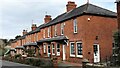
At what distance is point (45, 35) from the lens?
4791cm

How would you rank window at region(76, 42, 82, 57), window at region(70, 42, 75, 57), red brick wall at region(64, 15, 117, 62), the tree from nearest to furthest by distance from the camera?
the tree
red brick wall at region(64, 15, 117, 62)
window at region(76, 42, 82, 57)
window at region(70, 42, 75, 57)

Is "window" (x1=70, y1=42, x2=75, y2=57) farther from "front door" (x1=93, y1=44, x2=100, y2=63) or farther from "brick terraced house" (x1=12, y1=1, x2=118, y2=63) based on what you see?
"front door" (x1=93, y1=44, x2=100, y2=63)

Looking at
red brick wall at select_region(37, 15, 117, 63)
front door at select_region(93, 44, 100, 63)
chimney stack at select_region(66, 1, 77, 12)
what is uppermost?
chimney stack at select_region(66, 1, 77, 12)

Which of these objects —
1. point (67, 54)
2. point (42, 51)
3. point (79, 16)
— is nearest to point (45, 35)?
point (42, 51)

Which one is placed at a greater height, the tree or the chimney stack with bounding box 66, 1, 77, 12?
the chimney stack with bounding box 66, 1, 77, 12

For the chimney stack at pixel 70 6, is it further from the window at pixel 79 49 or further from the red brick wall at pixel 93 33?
the window at pixel 79 49

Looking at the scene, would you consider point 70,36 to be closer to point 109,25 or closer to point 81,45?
point 81,45

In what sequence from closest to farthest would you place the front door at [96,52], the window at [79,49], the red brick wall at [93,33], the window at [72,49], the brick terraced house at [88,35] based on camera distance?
the red brick wall at [93,33] < the brick terraced house at [88,35] < the front door at [96,52] < the window at [79,49] < the window at [72,49]

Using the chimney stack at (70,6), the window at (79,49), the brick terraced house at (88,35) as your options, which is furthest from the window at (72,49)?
the chimney stack at (70,6)

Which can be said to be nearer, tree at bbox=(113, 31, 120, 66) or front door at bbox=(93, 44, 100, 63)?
tree at bbox=(113, 31, 120, 66)

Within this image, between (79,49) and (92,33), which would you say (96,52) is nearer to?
(79,49)

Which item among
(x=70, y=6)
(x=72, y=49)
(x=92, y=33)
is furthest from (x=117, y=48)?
(x=70, y=6)

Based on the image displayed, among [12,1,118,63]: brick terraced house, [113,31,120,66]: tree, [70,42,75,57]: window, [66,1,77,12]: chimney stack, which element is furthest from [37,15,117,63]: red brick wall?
[113,31,120,66]: tree

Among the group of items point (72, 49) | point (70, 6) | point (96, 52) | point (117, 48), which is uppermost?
point (70, 6)
